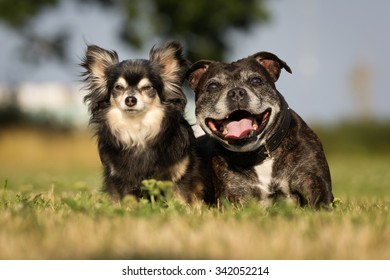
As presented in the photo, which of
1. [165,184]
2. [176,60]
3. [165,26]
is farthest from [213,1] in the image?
[165,184]

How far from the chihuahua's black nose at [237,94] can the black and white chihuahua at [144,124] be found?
25.9 inches

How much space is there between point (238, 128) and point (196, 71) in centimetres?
89

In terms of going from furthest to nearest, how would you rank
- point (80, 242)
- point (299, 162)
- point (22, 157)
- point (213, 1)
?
point (213, 1)
point (22, 157)
point (299, 162)
point (80, 242)

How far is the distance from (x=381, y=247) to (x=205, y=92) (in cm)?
284

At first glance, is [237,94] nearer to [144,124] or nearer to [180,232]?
[144,124]

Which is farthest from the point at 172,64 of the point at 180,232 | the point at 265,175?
the point at 180,232

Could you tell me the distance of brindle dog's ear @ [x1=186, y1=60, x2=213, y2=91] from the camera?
6.46 meters

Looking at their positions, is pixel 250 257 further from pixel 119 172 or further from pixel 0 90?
pixel 0 90

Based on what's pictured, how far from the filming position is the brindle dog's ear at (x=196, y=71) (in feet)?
21.2

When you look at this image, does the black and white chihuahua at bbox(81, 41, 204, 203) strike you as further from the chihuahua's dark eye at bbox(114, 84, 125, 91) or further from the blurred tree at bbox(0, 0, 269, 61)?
the blurred tree at bbox(0, 0, 269, 61)

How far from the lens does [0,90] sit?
2794 centimetres

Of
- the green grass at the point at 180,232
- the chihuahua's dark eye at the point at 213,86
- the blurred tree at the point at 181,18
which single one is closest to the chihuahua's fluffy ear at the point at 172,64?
the chihuahua's dark eye at the point at 213,86

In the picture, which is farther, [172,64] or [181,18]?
[181,18]

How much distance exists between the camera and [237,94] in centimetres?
582
